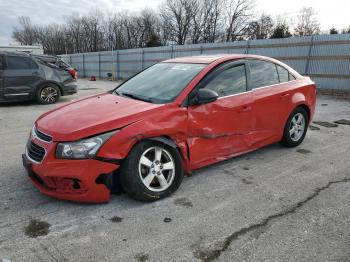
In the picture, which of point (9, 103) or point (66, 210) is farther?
point (9, 103)

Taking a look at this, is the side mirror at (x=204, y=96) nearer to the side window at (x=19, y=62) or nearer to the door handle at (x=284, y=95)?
the door handle at (x=284, y=95)

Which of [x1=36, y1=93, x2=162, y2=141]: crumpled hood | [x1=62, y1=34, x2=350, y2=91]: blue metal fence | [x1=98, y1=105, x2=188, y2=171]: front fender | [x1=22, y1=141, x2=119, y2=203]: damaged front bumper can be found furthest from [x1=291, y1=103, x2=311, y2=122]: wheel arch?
[x1=62, y1=34, x2=350, y2=91]: blue metal fence

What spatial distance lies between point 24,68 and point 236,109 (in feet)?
26.7

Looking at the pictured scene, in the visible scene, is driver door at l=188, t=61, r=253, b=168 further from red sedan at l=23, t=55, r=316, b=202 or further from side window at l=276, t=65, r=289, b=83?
side window at l=276, t=65, r=289, b=83

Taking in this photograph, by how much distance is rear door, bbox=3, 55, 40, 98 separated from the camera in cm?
970

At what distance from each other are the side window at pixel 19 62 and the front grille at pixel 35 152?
7396 millimetres

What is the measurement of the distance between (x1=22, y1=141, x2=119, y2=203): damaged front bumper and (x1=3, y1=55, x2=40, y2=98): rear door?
7.56 m

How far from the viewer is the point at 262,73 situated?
476 centimetres

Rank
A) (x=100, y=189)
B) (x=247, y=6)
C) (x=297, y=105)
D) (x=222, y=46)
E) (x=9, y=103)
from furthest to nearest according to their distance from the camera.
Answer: (x=247, y=6) < (x=222, y=46) < (x=9, y=103) < (x=297, y=105) < (x=100, y=189)

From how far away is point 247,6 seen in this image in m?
50.6

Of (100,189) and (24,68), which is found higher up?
(24,68)

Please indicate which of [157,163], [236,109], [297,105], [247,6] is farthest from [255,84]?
[247,6]

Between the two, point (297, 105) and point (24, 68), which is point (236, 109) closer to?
point (297, 105)

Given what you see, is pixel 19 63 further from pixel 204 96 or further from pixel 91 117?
pixel 204 96
